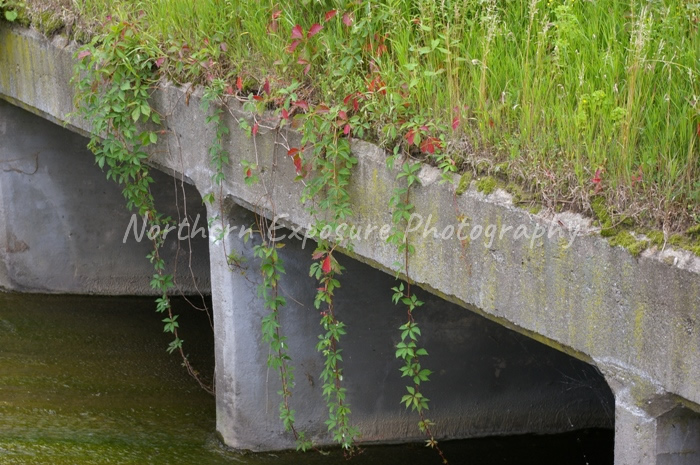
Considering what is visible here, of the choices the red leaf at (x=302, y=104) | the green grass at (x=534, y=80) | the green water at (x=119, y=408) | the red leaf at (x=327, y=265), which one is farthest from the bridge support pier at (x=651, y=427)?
the green water at (x=119, y=408)

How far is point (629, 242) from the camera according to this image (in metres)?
2.74

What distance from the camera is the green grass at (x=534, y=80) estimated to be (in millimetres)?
2799

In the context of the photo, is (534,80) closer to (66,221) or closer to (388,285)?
(388,285)

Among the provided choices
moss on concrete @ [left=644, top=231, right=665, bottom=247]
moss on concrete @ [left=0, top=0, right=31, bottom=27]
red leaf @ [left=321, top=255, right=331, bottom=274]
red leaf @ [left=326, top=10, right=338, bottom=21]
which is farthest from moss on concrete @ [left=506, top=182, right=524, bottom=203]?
moss on concrete @ [left=0, top=0, right=31, bottom=27]

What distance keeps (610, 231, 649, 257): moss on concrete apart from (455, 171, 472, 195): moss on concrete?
0.66 meters

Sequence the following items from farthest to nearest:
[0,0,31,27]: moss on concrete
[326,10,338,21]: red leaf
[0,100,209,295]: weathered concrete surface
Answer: [0,100,209,295]: weathered concrete surface < [0,0,31,27]: moss on concrete < [326,10,338,21]: red leaf

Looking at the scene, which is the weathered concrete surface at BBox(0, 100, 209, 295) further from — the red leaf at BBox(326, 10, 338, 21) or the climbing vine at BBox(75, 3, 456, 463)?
the red leaf at BBox(326, 10, 338, 21)

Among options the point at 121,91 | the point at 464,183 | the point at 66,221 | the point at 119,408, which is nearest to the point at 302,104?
the point at 464,183

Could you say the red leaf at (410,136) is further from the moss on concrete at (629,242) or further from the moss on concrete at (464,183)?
the moss on concrete at (629,242)

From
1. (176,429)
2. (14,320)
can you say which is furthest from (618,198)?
(14,320)

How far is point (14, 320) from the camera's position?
23.5ft

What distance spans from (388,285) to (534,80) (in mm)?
2459

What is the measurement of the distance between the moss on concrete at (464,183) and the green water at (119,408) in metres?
2.56

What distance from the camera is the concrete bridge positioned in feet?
9.30
